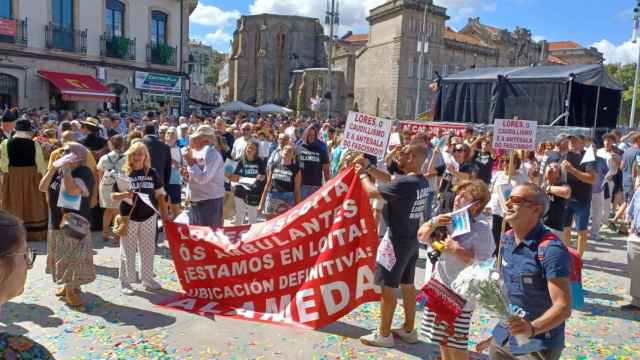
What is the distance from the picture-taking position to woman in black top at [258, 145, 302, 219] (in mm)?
7500

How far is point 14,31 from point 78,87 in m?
3.37

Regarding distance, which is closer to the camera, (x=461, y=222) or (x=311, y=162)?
(x=461, y=222)

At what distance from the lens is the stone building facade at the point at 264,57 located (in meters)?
59.8

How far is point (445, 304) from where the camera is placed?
3.58 metres

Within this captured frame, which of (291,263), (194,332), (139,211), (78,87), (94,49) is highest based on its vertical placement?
(94,49)

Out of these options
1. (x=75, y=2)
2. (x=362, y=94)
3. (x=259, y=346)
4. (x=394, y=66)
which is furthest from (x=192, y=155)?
(x=362, y=94)

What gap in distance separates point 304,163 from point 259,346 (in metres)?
3.65

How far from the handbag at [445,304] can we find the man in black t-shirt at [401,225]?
0.93m

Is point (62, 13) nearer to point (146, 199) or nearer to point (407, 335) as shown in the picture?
point (146, 199)

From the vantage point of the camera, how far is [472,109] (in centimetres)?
2225

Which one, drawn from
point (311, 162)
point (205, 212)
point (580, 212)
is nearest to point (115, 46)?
point (311, 162)

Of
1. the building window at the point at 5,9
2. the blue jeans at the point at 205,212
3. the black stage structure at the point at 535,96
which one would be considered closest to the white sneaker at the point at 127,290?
the blue jeans at the point at 205,212

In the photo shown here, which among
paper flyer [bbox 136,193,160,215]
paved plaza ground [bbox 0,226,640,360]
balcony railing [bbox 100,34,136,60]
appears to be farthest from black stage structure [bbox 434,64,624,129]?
paper flyer [bbox 136,193,160,215]

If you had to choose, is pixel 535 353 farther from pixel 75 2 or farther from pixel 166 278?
pixel 75 2
